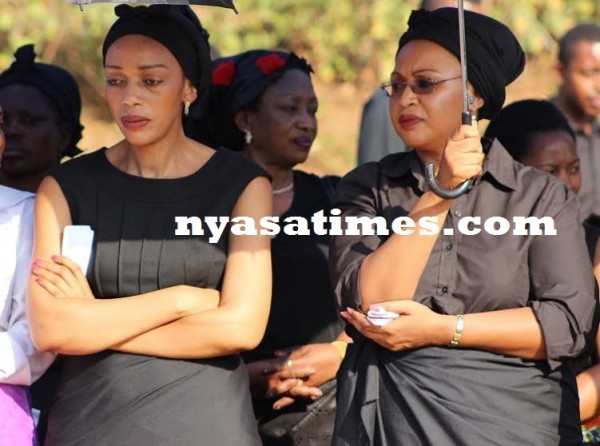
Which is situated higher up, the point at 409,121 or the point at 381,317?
the point at 409,121

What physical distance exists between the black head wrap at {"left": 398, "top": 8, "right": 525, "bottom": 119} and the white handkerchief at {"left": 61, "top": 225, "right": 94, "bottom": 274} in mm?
1365

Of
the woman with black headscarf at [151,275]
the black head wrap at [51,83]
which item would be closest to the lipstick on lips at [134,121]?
the woman with black headscarf at [151,275]

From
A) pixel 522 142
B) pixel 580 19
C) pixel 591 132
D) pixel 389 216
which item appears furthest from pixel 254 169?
pixel 580 19

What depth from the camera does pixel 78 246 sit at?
4770 millimetres

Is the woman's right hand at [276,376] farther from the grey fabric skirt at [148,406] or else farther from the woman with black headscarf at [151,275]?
the grey fabric skirt at [148,406]

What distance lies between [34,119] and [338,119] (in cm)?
818

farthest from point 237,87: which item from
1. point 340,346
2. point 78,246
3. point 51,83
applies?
point 78,246

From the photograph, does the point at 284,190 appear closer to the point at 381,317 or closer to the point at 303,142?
the point at 303,142

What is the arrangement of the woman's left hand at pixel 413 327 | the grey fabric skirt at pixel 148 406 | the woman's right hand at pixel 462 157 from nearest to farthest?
the woman's right hand at pixel 462 157
the woman's left hand at pixel 413 327
the grey fabric skirt at pixel 148 406

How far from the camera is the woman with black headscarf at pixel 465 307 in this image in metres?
4.50

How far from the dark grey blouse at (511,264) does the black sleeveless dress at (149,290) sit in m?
0.49

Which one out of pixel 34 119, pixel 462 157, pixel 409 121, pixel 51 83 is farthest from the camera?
pixel 51 83

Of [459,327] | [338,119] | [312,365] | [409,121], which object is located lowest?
[312,365]

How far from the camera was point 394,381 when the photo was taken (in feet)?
15.1
